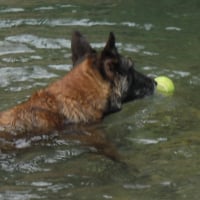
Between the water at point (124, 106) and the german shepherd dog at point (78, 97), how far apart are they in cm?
22

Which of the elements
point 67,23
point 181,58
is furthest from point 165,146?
point 67,23

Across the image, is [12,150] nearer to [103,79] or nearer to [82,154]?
[82,154]

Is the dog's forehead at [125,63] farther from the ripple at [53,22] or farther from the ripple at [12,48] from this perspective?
the ripple at [53,22]

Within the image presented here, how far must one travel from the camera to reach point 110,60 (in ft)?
24.0

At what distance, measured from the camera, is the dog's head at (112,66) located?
732 centimetres

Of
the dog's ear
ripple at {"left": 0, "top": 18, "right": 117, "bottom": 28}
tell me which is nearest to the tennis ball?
the dog's ear

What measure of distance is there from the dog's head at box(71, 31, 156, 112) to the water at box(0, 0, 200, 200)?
375 mm

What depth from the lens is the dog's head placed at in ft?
24.0

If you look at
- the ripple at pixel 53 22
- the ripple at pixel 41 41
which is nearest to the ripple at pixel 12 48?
the ripple at pixel 41 41

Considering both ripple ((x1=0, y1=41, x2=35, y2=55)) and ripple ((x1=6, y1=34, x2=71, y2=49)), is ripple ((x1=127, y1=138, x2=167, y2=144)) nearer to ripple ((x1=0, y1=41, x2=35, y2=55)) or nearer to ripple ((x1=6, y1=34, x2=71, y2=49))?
ripple ((x1=0, y1=41, x2=35, y2=55))

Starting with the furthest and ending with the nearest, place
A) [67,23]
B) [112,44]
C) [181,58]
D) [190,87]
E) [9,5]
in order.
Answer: [9,5] < [67,23] < [181,58] < [190,87] < [112,44]

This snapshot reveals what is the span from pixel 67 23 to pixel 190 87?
3410 mm

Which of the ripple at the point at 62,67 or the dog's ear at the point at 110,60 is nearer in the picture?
the dog's ear at the point at 110,60

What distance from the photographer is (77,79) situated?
732 cm
